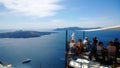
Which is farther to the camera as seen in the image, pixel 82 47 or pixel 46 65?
pixel 46 65

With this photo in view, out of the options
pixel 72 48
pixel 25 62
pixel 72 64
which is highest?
pixel 72 48

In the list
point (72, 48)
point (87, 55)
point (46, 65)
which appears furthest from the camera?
point (46, 65)

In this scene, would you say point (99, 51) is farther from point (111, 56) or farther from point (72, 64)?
point (72, 64)

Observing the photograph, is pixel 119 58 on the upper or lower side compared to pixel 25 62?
upper

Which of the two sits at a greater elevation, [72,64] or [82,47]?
[82,47]

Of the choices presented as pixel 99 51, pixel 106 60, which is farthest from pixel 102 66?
pixel 99 51

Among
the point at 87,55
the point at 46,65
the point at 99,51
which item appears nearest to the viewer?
the point at 99,51

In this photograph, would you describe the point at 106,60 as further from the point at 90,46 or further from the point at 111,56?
the point at 90,46

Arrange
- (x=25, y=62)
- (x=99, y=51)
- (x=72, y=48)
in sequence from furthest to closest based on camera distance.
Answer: (x=25, y=62)
(x=72, y=48)
(x=99, y=51)

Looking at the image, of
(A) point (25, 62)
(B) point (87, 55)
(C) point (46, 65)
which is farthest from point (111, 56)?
(A) point (25, 62)
